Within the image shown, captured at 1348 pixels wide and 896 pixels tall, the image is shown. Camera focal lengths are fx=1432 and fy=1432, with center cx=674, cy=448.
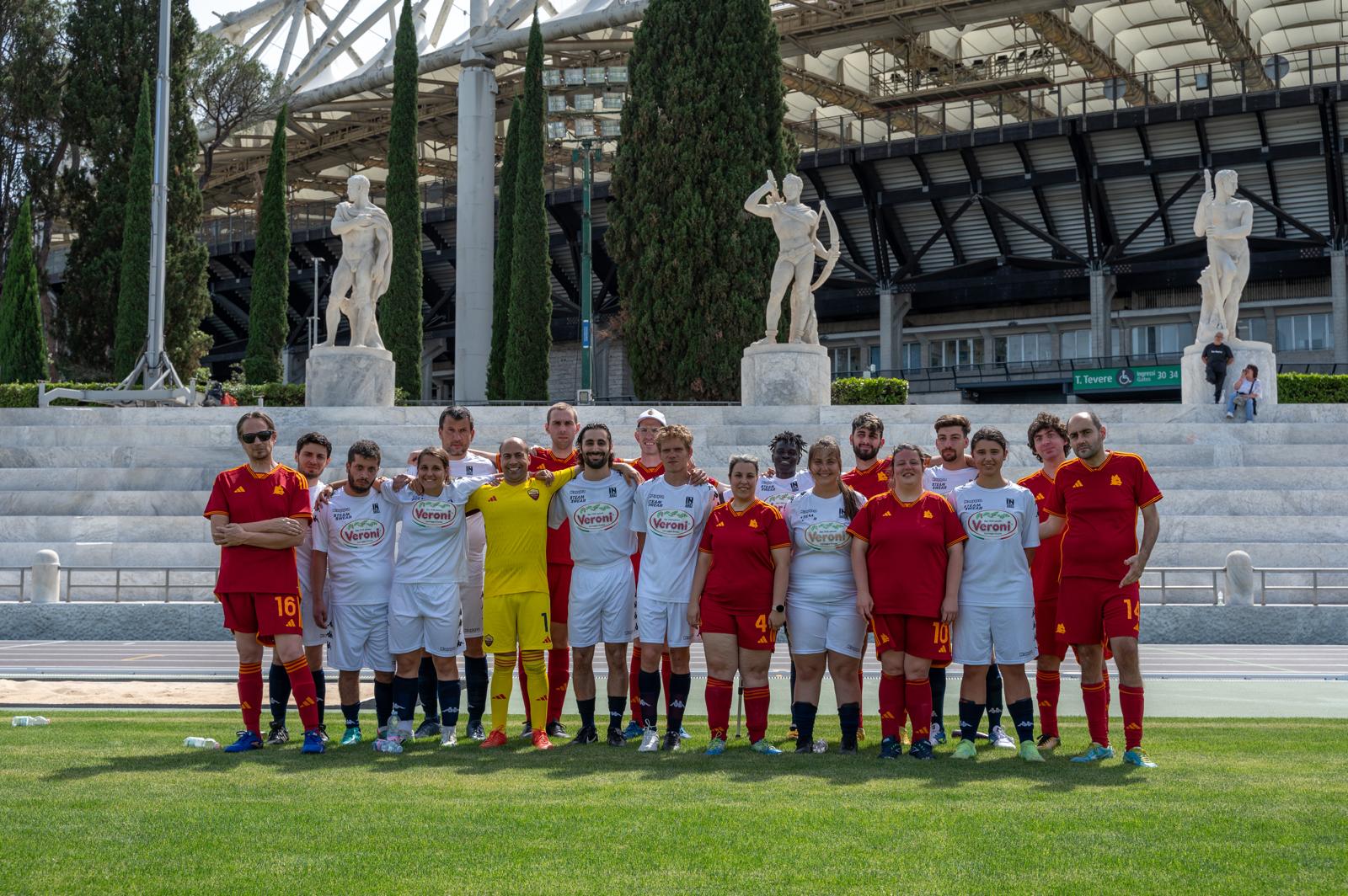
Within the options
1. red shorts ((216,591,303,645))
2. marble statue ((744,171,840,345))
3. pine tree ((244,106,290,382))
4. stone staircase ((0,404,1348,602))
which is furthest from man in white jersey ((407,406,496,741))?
pine tree ((244,106,290,382))

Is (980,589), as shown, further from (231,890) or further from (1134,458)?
(231,890)

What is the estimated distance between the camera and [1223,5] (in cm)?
4194

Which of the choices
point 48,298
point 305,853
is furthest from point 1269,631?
point 48,298

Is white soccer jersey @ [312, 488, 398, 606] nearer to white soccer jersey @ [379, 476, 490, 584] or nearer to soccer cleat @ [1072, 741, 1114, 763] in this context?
white soccer jersey @ [379, 476, 490, 584]

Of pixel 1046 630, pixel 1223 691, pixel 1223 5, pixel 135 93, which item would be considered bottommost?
pixel 1223 691

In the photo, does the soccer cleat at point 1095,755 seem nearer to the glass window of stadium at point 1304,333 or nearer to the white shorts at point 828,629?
the white shorts at point 828,629

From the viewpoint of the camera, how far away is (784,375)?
869 inches

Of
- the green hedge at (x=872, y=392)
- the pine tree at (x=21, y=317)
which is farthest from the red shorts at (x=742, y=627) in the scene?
the pine tree at (x=21, y=317)

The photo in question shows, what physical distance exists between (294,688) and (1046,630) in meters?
3.86

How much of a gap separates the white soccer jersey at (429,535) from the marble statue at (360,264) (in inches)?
541

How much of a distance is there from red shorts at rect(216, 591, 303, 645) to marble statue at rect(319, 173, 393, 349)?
13902 millimetres

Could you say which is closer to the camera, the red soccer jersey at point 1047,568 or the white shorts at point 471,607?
the red soccer jersey at point 1047,568

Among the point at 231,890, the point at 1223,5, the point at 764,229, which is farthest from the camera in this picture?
the point at 1223,5

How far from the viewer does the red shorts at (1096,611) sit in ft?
22.9
